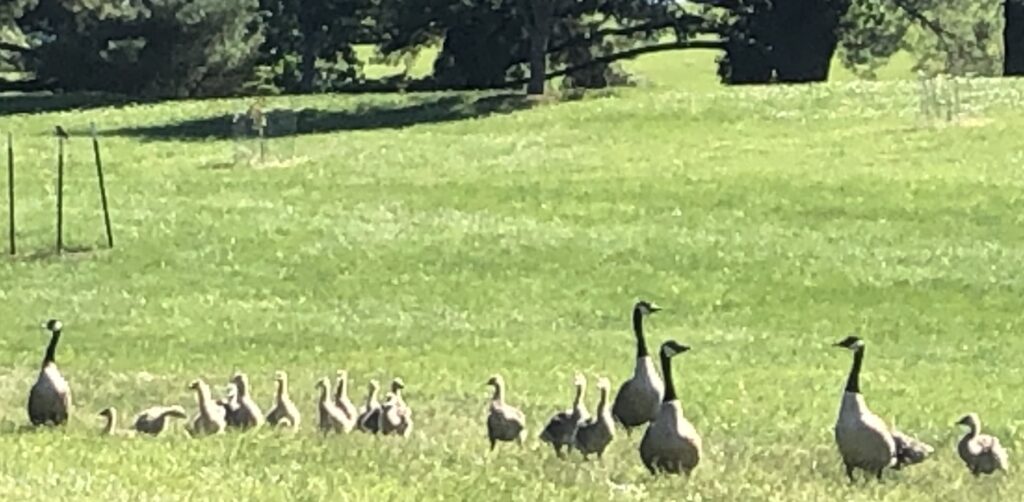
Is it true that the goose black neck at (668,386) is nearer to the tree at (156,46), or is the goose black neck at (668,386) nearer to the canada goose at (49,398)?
the canada goose at (49,398)

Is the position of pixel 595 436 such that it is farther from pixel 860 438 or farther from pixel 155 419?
pixel 155 419

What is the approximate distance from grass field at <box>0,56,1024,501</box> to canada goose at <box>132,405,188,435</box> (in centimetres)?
86

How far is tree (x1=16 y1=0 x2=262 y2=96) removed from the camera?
6812 cm

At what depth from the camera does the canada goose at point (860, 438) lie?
45.8 ft

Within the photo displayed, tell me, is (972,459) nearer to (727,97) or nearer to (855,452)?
(855,452)

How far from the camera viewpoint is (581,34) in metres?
77.2

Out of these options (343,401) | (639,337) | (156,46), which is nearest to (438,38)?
(156,46)

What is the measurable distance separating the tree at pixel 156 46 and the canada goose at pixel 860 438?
2193 inches

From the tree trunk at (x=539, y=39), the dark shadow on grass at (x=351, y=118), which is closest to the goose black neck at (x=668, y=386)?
the dark shadow on grass at (x=351, y=118)

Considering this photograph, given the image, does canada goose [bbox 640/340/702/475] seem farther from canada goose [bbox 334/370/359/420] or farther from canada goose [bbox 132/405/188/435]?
canada goose [bbox 132/405/188/435]

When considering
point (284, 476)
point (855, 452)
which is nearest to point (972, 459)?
point (855, 452)

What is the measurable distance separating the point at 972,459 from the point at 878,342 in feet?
37.4

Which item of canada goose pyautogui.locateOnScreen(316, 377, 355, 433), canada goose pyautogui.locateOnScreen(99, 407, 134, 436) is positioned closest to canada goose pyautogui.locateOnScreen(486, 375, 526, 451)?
canada goose pyautogui.locateOnScreen(316, 377, 355, 433)

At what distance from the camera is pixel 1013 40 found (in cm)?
6353
